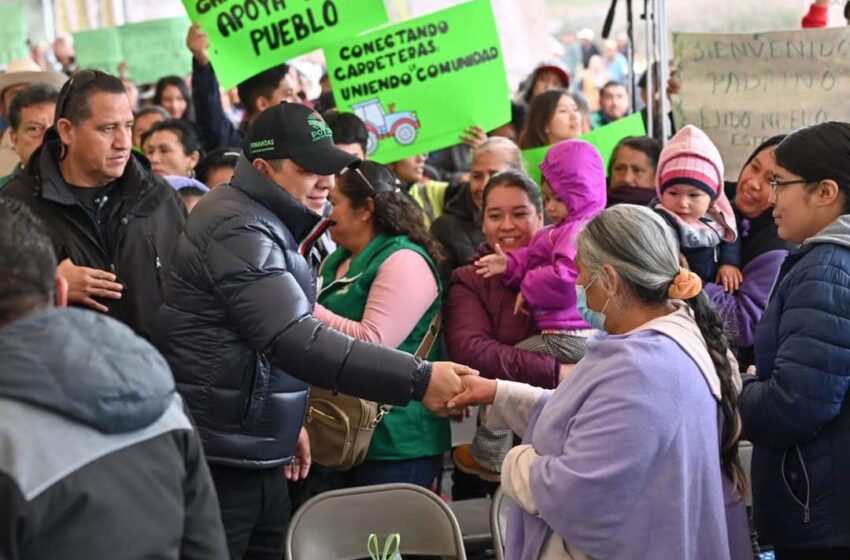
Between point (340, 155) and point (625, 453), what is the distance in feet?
4.33

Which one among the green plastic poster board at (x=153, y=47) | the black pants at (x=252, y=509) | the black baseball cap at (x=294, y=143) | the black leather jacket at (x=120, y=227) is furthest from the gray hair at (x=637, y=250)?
the green plastic poster board at (x=153, y=47)

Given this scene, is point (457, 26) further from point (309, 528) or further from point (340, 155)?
point (309, 528)

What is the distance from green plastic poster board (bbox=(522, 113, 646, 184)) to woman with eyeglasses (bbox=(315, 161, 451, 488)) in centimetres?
151

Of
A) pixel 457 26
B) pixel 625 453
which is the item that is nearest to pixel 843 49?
pixel 457 26

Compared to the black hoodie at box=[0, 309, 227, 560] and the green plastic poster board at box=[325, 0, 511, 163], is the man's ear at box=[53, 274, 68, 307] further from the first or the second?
the green plastic poster board at box=[325, 0, 511, 163]

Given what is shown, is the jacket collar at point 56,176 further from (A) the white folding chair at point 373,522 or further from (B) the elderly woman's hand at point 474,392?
(B) the elderly woman's hand at point 474,392

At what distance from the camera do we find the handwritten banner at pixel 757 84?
5785mm

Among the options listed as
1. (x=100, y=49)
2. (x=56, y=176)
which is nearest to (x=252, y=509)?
(x=56, y=176)

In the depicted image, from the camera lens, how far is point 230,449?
3.59 meters

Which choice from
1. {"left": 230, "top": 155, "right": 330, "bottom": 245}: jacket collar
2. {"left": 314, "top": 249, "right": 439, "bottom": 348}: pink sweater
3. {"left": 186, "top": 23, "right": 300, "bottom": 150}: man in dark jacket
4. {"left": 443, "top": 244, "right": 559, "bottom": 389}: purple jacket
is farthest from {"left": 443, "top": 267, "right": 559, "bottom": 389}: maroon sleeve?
{"left": 186, "top": 23, "right": 300, "bottom": 150}: man in dark jacket

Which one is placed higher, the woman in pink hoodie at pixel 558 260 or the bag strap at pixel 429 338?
the woman in pink hoodie at pixel 558 260

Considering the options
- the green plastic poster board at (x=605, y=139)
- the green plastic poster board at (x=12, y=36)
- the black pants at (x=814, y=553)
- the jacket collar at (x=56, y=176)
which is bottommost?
the black pants at (x=814, y=553)

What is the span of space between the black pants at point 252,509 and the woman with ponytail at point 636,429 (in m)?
0.81

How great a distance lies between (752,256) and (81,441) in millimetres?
3520
